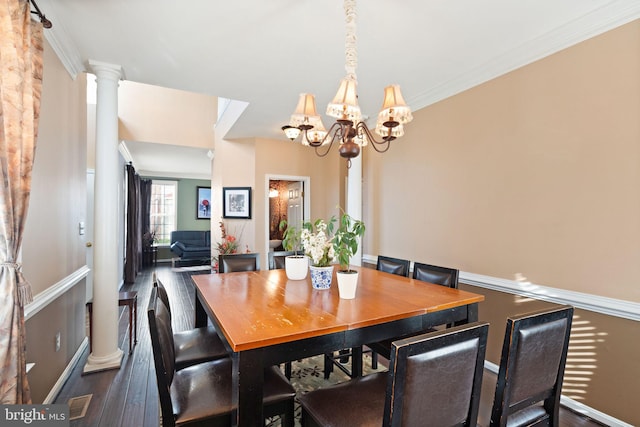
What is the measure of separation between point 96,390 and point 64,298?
749 millimetres

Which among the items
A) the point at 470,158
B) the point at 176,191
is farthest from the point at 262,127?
the point at 176,191

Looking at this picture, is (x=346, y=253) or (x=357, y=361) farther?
(x=357, y=361)

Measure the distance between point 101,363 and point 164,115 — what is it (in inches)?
166

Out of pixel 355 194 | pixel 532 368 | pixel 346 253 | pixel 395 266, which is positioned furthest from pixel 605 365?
pixel 355 194

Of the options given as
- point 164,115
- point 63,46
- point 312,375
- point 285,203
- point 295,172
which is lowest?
point 312,375

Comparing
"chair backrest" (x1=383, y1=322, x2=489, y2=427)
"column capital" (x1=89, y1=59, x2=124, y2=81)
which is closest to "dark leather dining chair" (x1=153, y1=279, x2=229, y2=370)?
"chair backrest" (x1=383, y1=322, x2=489, y2=427)

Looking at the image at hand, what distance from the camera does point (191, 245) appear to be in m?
8.30

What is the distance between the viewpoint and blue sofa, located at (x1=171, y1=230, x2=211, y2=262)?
7989mm

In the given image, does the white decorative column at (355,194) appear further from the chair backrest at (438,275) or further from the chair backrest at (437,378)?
the chair backrest at (437,378)

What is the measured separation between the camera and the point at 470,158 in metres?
2.87

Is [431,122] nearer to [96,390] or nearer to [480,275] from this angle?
[480,275]

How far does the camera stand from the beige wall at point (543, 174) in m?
1.93

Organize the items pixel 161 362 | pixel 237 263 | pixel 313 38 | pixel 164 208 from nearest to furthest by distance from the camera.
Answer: pixel 161 362 < pixel 313 38 < pixel 237 263 < pixel 164 208
